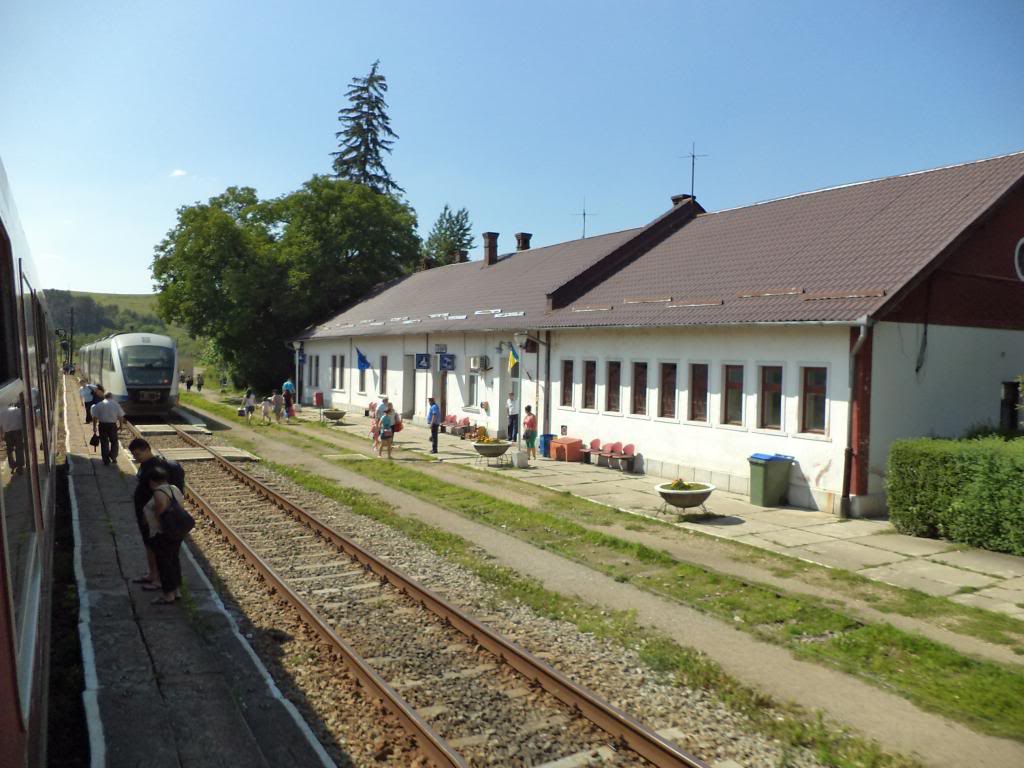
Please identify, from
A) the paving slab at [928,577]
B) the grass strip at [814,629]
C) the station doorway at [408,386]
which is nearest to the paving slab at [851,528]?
the paving slab at [928,577]

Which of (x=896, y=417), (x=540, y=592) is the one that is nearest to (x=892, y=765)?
(x=540, y=592)

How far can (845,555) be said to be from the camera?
11734mm

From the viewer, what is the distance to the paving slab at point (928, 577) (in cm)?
1020

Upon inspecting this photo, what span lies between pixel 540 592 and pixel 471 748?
147 inches

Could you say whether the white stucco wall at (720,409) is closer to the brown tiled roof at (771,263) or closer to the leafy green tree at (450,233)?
the brown tiled roof at (771,263)

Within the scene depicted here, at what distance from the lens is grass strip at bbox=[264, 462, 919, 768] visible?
582 centimetres

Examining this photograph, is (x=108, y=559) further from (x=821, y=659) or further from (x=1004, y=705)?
(x=1004, y=705)

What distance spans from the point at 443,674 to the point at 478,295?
945 inches

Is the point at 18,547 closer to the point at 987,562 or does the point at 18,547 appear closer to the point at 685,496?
the point at 685,496

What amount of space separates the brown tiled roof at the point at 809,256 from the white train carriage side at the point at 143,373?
15239 mm

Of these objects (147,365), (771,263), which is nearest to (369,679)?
(771,263)

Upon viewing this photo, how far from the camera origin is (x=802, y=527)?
44.4 ft

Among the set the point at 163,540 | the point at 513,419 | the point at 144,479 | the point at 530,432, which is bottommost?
the point at 530,432

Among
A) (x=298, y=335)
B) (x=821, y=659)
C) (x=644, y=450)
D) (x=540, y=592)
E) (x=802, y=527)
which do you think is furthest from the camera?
(x=298, y=335)
